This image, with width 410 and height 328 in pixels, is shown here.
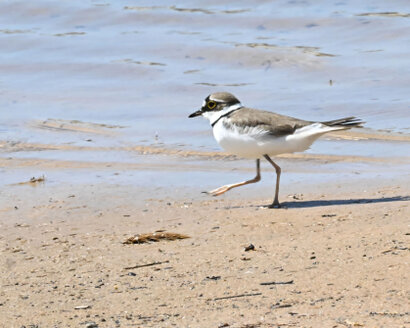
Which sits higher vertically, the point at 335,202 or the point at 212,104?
the point at 212,104

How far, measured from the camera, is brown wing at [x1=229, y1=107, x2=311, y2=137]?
780 centimetres

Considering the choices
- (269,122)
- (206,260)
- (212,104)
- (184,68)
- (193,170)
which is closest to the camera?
(206,260)

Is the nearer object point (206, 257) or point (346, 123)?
point (206, 257)

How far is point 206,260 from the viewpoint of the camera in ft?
19.1

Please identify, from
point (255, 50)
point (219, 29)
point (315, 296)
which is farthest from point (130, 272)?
point (219, 29)

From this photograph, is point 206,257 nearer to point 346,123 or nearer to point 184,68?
point 346,123

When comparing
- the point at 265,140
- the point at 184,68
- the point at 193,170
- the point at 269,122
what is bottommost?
the point at 193,170

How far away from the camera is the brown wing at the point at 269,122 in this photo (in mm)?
7797

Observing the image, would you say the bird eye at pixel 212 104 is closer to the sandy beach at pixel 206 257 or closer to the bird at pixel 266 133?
the bird at pixel 266 133

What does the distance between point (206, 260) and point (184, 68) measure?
8428 mm

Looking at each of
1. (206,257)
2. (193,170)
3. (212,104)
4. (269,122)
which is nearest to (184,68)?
(193,170)

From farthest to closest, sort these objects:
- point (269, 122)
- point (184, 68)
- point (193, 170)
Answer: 1. point (184, 68)
2. point (193, 170)
3. point (269, 122)

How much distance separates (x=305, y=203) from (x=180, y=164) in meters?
2.13

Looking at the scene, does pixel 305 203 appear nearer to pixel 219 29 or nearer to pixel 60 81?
pixel 60 81
